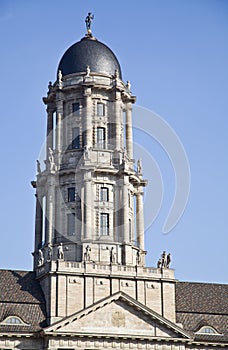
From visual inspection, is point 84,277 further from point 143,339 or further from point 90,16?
point 90,16

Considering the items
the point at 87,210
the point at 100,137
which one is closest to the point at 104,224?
the point at 87,210

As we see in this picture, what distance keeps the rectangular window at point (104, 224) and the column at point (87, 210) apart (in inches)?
87.7

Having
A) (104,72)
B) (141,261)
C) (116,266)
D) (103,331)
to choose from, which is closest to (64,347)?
(103,331)

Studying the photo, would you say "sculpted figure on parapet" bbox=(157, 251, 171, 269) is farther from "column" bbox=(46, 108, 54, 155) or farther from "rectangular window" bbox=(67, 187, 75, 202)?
"column" bbox=(46, 108, 54, 155)

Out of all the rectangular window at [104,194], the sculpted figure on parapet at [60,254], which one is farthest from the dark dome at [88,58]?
the sculpted figure on parapet at [60,254]

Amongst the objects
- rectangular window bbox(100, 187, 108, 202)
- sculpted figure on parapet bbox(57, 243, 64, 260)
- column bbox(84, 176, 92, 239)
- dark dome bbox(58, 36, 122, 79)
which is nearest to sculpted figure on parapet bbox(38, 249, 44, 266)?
sculpted figure on parapet bbox(57, 243, 64, 260)

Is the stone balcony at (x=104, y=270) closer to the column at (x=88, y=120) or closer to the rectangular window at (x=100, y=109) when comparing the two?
the column at (x=88, y=120)

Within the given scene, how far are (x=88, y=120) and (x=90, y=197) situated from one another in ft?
31.3

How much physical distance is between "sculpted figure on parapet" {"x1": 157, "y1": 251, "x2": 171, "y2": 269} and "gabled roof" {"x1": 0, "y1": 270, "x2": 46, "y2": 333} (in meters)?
13.5

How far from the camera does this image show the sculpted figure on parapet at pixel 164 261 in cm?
9743

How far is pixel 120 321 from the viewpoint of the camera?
91.6 metres

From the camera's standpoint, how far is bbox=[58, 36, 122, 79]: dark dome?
352 feet

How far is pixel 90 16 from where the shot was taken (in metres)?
113

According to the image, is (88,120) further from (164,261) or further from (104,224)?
(164,261)
